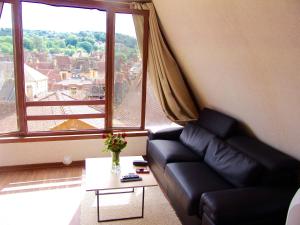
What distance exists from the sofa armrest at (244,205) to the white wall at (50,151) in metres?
2.07

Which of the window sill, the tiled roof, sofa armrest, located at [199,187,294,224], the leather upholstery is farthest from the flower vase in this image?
the tiled roof

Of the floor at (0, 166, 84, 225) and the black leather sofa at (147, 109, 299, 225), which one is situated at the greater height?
the black leather sofa at (147, 109, 299, 225)

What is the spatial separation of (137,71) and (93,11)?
106 cm

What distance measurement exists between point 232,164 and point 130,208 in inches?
45.4

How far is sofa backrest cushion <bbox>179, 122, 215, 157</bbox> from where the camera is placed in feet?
10.4

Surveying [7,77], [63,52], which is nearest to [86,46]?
[63,52]

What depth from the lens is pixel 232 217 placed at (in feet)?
6.28

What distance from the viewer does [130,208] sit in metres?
2.75

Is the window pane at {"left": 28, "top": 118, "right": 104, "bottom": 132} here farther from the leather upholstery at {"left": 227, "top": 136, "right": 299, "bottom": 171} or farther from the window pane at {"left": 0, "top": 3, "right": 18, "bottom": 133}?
the leather upholstery at {"left": 227, "top": 136, "right": 299, "bottom": 171}

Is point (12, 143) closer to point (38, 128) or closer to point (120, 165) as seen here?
point (38, 128)

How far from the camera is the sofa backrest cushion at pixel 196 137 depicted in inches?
124

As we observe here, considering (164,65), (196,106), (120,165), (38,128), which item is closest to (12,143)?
(38,128)

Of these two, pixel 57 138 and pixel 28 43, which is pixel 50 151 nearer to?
pixel 57 138

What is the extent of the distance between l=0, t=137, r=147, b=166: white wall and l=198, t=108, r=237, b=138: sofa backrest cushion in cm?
107
